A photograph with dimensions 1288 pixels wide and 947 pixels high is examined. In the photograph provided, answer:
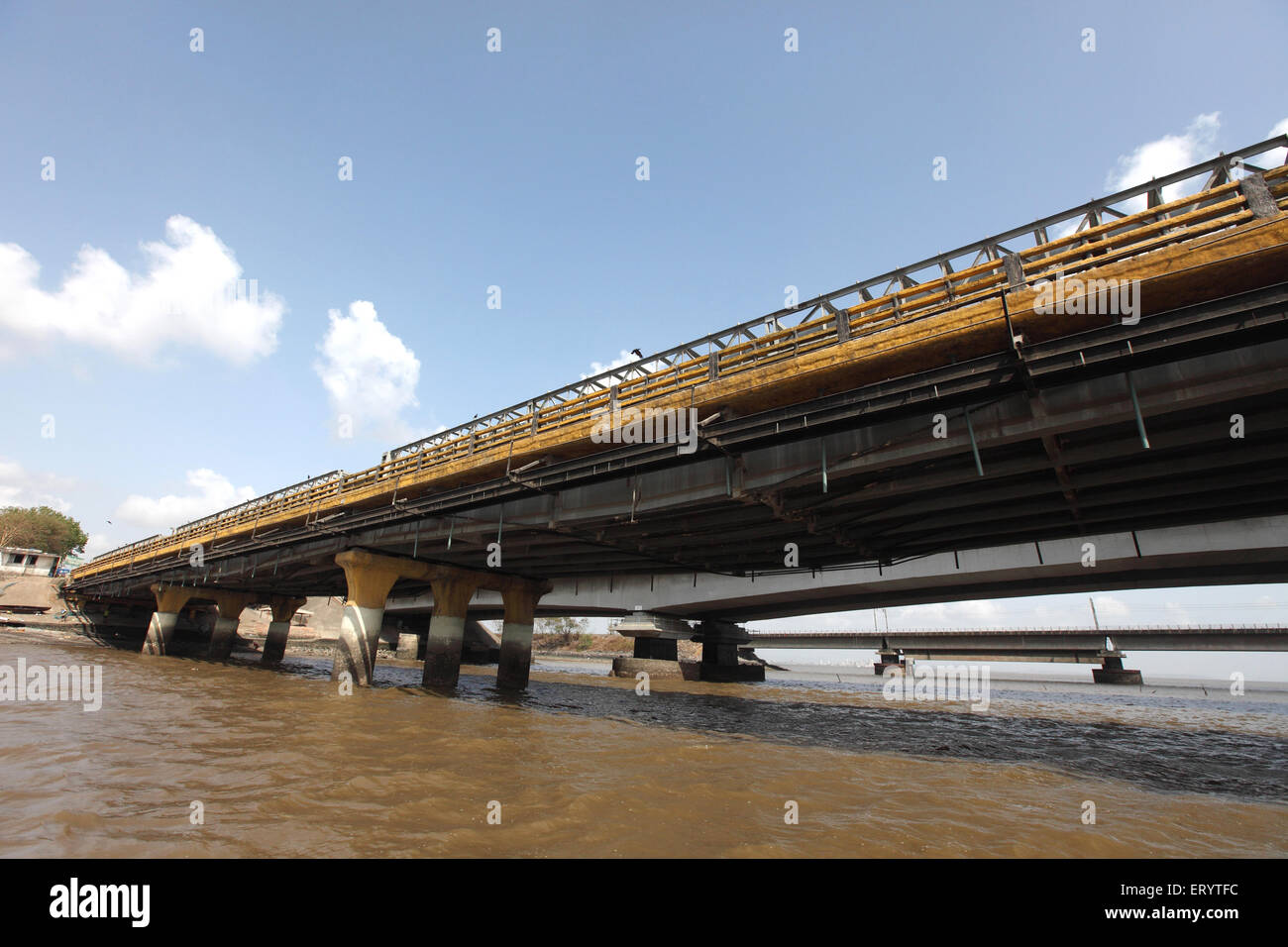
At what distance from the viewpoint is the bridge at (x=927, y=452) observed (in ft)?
26.5

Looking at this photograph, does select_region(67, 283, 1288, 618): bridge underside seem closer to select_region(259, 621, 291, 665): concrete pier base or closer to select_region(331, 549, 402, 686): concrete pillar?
select_region(331, 549, 402, 686): concrete pillar

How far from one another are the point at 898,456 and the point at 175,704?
18776mm

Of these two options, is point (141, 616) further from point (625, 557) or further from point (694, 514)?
point (694, 514)

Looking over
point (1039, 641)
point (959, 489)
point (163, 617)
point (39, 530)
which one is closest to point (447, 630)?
point (959, 489)

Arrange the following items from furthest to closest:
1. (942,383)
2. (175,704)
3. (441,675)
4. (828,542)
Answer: (441,675) < (828,542) < (175,704) < (942,383)

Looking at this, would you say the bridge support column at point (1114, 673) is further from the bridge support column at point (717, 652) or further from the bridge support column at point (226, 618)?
the bridge support column at point (226, 618)

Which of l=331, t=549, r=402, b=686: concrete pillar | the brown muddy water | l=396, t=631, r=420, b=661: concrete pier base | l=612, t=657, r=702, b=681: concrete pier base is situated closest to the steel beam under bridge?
the brown muddy water

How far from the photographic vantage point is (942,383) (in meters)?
9.20

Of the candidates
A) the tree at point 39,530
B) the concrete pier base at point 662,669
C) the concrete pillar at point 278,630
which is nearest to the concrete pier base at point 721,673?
the concrete pier base at point 662,669

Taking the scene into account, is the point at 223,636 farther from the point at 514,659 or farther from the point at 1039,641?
the point at 1039,641

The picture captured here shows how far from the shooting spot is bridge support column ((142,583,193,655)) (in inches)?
1581

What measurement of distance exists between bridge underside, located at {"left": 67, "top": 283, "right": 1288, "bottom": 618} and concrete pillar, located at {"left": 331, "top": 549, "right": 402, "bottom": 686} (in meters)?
0.82

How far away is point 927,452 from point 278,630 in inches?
1717
